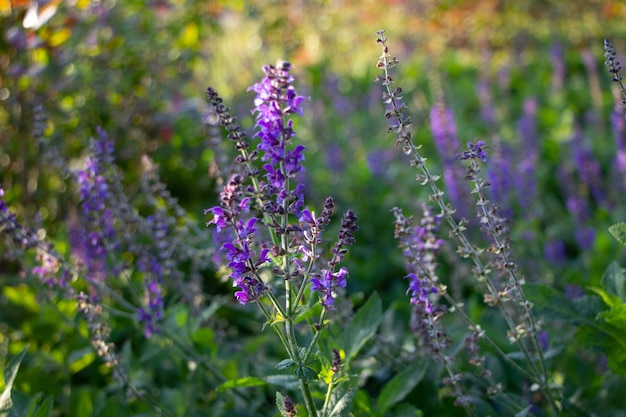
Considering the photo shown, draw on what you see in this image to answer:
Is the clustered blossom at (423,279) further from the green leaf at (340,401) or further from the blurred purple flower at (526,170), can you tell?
the blurred purple flower at (526,170)

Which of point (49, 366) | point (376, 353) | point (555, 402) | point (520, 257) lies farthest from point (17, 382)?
point (520, 257)

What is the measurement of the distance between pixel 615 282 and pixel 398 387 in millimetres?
845

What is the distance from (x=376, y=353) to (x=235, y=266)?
4.21 feet

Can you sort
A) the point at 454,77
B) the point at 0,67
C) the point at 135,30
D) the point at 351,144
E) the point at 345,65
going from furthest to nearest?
the point at 345,65 < the point at 454,77 < the point at 351,144 < the point at 135,30 < the point at 0,67

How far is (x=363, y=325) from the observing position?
2.45 m

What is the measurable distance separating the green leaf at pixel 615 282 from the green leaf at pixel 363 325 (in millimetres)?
807

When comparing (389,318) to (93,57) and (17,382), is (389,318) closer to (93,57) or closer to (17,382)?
(17,382)

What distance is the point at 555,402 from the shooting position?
96.2 inches

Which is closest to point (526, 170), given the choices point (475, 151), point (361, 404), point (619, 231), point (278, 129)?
point (619, 231)

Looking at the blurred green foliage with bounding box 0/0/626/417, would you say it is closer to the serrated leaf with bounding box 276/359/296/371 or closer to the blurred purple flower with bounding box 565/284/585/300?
the blurred purple flower with bounding box 565/284/585/300

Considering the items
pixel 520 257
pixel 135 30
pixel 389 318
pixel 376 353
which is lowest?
pixel 376 353

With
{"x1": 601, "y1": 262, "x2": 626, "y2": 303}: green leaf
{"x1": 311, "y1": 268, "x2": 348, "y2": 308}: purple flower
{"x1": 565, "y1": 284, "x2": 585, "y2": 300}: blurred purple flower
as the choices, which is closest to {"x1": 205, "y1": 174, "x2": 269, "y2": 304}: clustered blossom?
{"x1": 311, "y1": 268, "x2": 348, "y2": 308}: purple flower

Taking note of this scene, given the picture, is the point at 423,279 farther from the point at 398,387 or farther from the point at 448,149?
the point at 448,149

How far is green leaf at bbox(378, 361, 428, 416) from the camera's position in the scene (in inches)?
96.3
